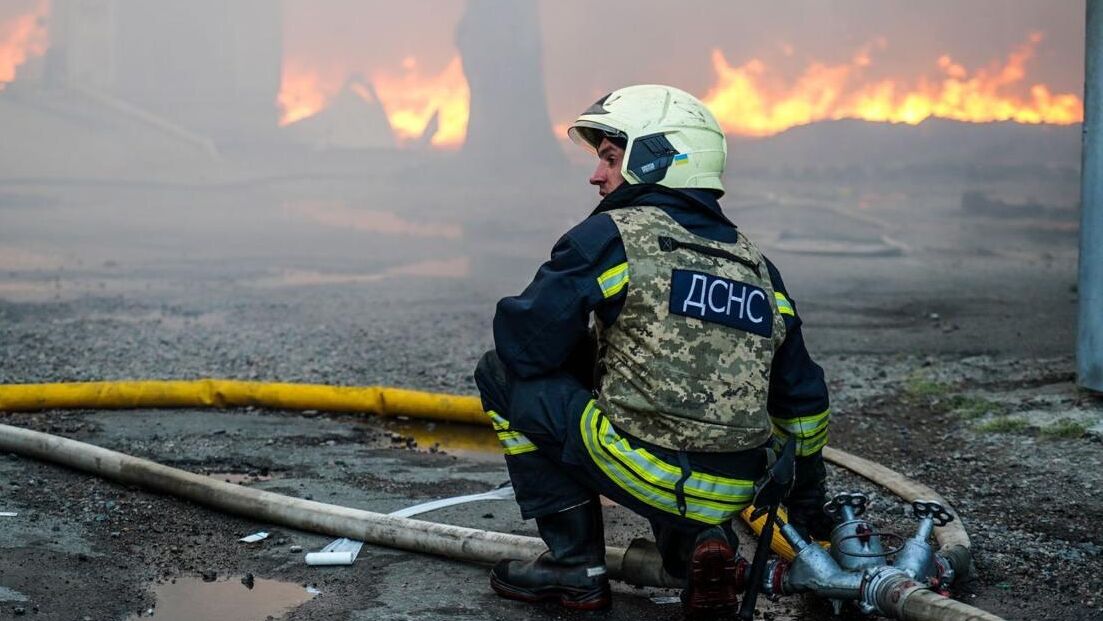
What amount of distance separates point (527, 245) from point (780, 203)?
11.8 ft

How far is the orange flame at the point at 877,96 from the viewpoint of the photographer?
1485 centimetres

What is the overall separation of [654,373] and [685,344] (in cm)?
10

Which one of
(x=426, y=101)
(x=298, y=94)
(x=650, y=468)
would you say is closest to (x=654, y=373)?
(x=650, y=468)

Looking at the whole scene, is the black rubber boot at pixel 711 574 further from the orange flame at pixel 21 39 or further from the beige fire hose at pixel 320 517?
the orange flame at pixel 21 39

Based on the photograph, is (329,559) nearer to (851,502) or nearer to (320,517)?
(320,517)

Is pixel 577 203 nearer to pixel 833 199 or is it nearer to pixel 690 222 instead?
pixel 833 199

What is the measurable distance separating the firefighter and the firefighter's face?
0.02m

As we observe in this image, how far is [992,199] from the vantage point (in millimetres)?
15711

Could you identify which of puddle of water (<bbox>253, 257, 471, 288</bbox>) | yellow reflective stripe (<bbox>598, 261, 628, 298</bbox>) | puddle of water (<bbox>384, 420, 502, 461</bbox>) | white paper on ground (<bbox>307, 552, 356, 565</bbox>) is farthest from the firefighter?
puddle of water (<bbox>253, 257, 471, 288</bbox>)

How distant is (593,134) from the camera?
3.48m

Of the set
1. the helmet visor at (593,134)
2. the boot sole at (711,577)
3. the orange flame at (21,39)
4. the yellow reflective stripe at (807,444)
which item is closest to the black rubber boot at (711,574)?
the boot sole at (711,577)

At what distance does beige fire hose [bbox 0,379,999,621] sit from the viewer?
338 centimetres

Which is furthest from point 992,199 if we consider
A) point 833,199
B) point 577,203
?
point 577,203

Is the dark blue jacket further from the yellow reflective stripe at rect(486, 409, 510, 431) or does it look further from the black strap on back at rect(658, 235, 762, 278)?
the yellow reflective stripe at rect(486, 409, 510, 431)
